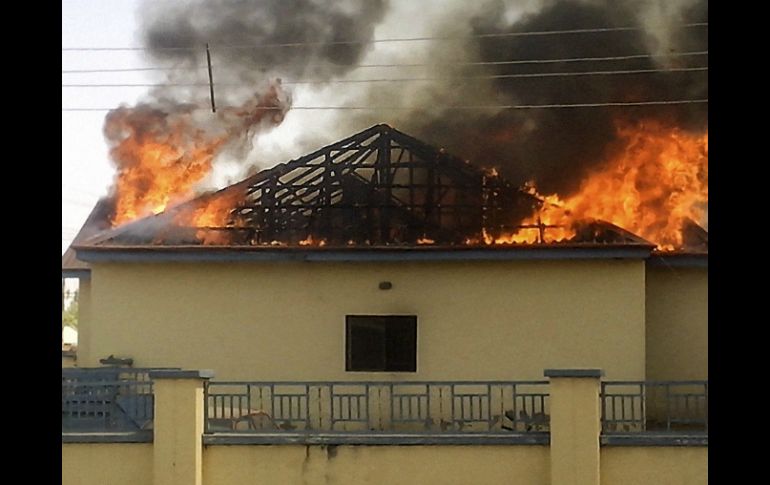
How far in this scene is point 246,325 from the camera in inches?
610

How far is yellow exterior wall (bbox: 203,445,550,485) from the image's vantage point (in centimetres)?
1183

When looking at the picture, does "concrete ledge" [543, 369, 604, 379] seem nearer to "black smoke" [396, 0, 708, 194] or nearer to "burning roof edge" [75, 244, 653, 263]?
"burning roof edge" [75, 244, 653, 263]

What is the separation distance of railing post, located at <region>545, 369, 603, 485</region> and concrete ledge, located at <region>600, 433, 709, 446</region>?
0.17m

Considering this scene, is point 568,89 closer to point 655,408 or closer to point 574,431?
point 655,408

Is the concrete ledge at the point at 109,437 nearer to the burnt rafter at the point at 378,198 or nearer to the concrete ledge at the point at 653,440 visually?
the burnt rafter at the point at 378,198

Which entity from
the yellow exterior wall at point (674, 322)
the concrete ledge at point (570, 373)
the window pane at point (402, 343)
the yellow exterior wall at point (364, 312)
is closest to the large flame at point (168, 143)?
the yellow exterior wall at point (364, 312)

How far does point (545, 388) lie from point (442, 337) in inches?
60.4

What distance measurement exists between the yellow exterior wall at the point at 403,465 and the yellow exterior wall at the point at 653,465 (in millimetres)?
660

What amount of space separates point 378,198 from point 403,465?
5.16m

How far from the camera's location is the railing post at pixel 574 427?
11680 millimetres

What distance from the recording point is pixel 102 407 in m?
12.5

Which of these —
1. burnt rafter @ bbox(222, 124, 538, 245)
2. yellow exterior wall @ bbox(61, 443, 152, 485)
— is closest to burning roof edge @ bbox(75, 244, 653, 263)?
burnt rafter @ bbox(222, 124, 538, 245)
